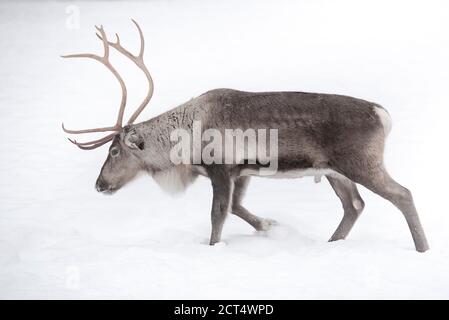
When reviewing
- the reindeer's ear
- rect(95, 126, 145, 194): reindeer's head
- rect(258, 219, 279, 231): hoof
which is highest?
the reindeer's ear

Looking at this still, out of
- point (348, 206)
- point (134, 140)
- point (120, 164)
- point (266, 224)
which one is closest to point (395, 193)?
point (348, 206)

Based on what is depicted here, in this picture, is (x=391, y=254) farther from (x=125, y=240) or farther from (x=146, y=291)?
(x=125, y=240)

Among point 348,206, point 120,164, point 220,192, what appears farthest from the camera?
point 120,164

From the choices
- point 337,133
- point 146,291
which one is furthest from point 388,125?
point 146,291

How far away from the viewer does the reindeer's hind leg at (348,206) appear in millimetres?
6590

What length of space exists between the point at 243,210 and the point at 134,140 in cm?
132

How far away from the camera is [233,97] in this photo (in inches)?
254

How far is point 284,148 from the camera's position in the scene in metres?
6.09

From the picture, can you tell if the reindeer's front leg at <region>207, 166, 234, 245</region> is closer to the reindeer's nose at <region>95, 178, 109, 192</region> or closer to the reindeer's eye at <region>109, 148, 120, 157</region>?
the reindeer's eye at <region>109, 148, 120, 157</region>

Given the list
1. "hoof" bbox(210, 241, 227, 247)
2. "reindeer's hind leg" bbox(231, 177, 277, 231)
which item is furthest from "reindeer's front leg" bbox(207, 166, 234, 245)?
"reindeer's hind leg" bbox(231, 177, 277, 231)

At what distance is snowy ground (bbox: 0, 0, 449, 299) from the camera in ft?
17.8

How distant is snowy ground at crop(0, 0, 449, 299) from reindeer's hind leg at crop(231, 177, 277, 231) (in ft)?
0.77

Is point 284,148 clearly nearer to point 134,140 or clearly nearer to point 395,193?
point 395,193

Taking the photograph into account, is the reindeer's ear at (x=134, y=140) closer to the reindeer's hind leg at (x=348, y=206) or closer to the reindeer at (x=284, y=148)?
the reindeer at (x=284, y=148)
